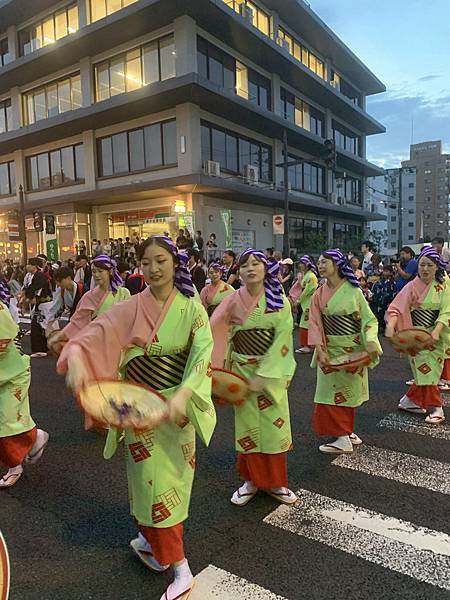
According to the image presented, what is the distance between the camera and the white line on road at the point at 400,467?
3.77 m

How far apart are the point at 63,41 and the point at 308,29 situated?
1310cm

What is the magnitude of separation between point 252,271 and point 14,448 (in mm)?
2480

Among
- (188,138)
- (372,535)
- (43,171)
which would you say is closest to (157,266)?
(372,535)

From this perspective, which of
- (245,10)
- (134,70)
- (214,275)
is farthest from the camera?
(245,10)

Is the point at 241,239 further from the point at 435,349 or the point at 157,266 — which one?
the point at 157,266

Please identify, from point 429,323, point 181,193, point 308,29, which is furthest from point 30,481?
point 308,29

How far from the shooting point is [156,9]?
1650 centimetres

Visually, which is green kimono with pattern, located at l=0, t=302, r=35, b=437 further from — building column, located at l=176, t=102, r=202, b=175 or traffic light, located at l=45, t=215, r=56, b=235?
traffic light, located at l=45, t=215, r=56, b=235

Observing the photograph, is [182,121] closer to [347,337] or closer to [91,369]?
[347,337]

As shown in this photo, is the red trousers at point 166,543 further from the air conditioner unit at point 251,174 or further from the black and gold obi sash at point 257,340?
the air conditioner unit at point 251,174

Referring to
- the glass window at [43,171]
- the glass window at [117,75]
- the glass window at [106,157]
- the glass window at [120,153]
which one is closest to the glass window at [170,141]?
the glass window at [120,153]

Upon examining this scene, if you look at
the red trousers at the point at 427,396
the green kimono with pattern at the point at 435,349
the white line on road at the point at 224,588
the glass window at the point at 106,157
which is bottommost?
the white line on road at the point at 224,588

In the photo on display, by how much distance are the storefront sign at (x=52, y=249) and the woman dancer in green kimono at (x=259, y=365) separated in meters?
21.2

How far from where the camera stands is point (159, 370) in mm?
2582
